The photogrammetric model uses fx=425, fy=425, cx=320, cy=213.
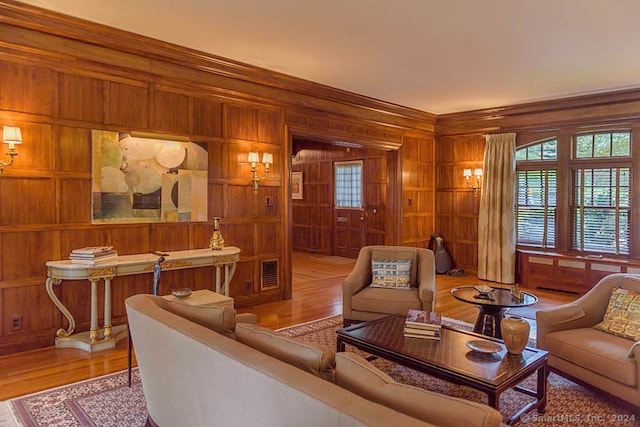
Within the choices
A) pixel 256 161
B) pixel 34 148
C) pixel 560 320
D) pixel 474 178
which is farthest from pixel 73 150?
pixel 474 178

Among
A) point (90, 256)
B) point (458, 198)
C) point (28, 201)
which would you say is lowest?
point (90, 256)

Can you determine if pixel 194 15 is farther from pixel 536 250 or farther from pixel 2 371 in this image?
pixel 536 250

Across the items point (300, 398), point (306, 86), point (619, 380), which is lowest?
point (619, 380)

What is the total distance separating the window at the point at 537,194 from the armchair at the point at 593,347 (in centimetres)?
403

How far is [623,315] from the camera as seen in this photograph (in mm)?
3092

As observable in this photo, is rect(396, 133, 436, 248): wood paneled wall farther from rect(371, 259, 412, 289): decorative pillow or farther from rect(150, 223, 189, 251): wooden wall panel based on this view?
rect(150, 223, 189, 251): wooden wall panel

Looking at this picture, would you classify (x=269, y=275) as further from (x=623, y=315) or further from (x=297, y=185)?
(x=297, y=185)

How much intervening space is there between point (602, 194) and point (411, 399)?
22.1 ft

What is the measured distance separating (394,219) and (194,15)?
5203 millimetres

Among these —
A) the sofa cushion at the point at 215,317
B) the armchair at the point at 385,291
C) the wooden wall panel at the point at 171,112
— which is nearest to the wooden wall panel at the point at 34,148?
the wooden wall panel at the point at 171,112

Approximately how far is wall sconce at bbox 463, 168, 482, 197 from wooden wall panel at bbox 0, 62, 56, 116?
656 cm

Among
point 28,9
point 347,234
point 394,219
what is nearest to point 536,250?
point 394,219

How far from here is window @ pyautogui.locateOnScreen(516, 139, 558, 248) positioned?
7047mm

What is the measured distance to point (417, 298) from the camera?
4.09 metres
